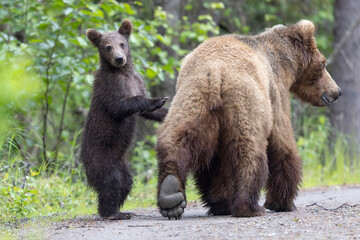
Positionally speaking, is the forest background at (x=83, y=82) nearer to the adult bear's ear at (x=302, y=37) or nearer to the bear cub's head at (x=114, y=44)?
the bear cub's head at (x=114, y=44)

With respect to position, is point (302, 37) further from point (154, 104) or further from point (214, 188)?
point (214, 188)

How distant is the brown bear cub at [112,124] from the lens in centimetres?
615

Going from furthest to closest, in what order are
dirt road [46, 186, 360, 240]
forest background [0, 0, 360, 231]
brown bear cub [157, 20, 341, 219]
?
forest background [0, 0, 360, 231], brown bear cub [157, 20, 341, 219], dirt road [46, 186, 360, 240]

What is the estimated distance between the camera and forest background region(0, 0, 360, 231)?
7812 mm

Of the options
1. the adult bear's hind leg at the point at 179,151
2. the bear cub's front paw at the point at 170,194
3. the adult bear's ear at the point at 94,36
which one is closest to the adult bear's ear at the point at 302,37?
the adult bear's hind leg at the point at 179,151

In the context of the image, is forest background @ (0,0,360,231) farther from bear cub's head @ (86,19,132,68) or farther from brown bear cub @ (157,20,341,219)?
brown bear cub @ (157,20,341,219)

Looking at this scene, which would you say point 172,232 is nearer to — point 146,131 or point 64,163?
point 64,163

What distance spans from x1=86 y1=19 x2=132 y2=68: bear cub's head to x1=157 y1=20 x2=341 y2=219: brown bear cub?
33.0 inches

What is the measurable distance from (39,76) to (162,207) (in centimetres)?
459

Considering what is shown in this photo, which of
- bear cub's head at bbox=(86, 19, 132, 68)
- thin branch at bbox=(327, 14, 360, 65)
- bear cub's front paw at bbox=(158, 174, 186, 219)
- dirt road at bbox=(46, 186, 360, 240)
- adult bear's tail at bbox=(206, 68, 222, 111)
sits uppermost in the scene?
thin branch at bbox=(327, 14, 360, 65)

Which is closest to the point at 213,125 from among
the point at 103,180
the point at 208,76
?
the point at 208,76

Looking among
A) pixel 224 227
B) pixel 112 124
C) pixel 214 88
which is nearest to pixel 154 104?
pixel 112 124

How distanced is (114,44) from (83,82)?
3.77 m

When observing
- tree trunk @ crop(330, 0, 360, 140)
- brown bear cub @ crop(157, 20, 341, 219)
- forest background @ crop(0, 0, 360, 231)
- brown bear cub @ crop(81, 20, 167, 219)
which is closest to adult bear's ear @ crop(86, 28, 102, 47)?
brown bear cub @ crop(81, 20, 167, 219)
